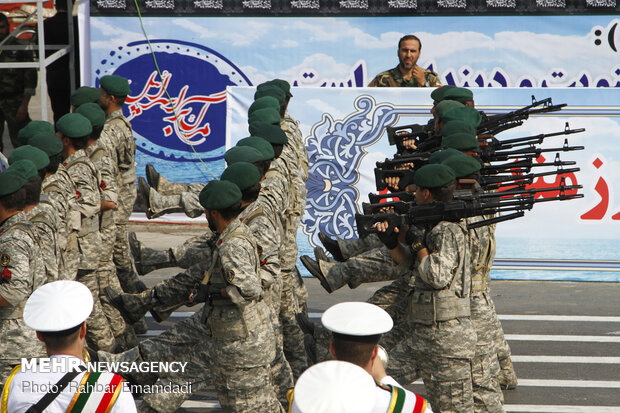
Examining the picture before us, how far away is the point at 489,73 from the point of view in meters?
13.3

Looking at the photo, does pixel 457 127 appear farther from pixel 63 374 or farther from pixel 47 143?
pixel 63 374

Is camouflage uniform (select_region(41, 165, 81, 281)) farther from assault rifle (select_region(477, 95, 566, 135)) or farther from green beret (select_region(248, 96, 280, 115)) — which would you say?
assault rifle (select_region(477, 95, 566, 135))

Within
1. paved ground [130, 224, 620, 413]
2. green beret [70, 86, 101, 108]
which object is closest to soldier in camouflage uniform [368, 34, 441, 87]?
paved ground [130, 224, 620, 413]

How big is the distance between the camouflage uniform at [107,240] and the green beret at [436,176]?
355 cm

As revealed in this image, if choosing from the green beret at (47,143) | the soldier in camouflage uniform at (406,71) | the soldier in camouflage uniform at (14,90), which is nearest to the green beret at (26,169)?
the green beret at (47,143)

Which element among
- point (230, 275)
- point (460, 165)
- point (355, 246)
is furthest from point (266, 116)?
point (230, 275)

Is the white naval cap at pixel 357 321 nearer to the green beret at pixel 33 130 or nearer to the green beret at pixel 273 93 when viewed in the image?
the green beret at pixel 33 130

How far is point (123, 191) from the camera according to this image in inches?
380

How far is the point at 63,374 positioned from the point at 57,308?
1.09 feet

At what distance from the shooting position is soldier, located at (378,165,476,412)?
6.11 metres

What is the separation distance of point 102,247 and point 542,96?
6.04m

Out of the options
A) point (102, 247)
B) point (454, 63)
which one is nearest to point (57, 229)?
point (102, 247)

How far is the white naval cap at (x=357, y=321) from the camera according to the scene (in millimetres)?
3770

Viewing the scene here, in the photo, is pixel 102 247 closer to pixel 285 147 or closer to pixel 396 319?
pixel 285 147
